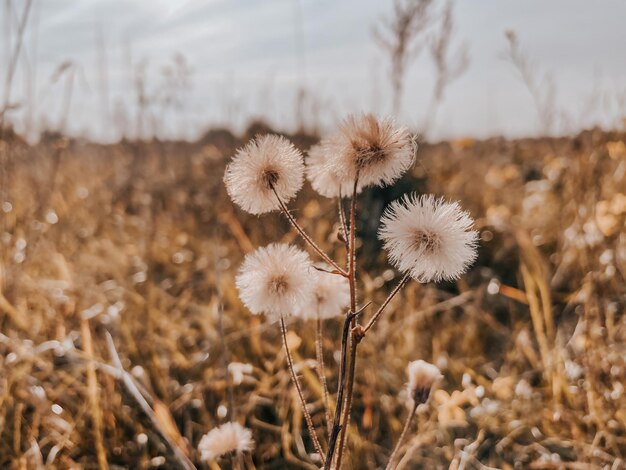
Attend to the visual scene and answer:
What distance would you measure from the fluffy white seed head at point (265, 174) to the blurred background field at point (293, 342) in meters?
0.44

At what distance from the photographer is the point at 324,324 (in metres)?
2.15

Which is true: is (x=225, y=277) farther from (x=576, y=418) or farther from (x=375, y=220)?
(x=576, y=418)

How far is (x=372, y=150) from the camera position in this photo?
2.47ft

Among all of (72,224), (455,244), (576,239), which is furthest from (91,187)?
(455,244)

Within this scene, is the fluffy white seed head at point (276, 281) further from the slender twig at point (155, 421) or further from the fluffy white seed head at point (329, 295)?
the slender twig at point (155, 421)

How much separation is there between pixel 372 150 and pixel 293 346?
3.32ft

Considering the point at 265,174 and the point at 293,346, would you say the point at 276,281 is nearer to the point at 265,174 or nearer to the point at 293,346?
the point at 265,174

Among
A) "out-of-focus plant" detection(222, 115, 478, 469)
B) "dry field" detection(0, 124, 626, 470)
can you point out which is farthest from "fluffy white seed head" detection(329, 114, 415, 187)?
"dry field" detection(0, 124, 626, 470)

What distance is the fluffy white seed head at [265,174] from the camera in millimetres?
796

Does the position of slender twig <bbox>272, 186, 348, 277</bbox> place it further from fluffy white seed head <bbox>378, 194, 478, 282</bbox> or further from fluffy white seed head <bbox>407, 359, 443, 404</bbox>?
fluffy white seed head <bbox>407, 359, 443, 404</bbox>

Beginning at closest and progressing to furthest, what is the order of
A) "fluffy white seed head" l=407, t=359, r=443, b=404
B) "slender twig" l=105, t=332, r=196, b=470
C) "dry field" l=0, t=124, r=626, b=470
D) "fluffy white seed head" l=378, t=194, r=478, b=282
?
"fluffy white seed head" l=378, t=194, r=478, b=282
"fluffy white seed head" l=407, t=359, r=443, b=404
"slender twig" l=105, t=332, r=196, b=470
"dry field" l=0, t=124, r=626, b=470

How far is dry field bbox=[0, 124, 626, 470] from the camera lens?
161cm

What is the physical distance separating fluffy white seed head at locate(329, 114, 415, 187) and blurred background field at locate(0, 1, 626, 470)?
21.3 inches

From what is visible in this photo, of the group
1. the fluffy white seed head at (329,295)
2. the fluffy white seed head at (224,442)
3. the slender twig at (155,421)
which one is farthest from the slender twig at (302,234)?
the slender twig at (155,421)
